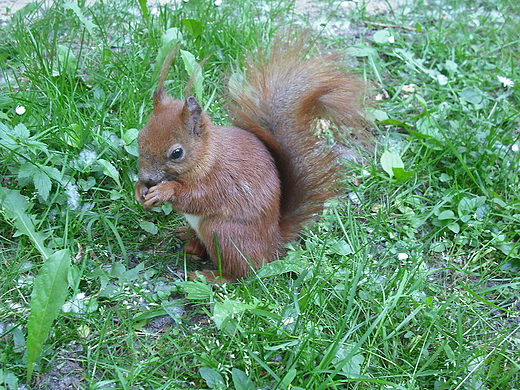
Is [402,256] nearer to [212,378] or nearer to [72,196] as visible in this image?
[212,378]

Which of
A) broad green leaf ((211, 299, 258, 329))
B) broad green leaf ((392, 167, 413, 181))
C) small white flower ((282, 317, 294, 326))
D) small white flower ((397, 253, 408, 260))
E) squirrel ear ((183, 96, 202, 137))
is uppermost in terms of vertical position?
squirrel ear ((183, 96, 202, 137))

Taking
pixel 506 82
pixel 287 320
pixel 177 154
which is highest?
pixel 506 82

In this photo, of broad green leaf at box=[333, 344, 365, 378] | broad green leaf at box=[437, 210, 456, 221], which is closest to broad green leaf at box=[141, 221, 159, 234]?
broad green leaf at box=[333, 344, 365, 378]

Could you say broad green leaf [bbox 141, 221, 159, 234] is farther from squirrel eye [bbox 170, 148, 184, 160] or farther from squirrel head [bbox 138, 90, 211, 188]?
squirrel eye [bbox 170, 148, 184, 160]

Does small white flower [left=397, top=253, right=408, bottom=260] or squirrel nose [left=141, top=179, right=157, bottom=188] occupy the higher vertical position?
squirrel nose [left=141, top=179, right=157, bottom=188]

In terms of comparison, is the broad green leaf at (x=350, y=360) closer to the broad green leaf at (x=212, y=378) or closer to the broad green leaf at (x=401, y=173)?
the broad green leaf at (x=212, y=378)

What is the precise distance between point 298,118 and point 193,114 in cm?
45

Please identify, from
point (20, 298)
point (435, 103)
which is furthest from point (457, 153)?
point (20, 298)

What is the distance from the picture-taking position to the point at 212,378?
171 cm

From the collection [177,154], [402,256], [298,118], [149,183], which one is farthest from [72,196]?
[402,256]

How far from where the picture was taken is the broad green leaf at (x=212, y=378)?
1700mm

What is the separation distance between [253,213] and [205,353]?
21.5 inches

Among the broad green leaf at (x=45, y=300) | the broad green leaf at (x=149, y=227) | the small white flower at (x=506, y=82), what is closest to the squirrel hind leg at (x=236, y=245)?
the broad green leaf at (x=149, y=227)

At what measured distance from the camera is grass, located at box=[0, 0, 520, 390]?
1784 millimetres
